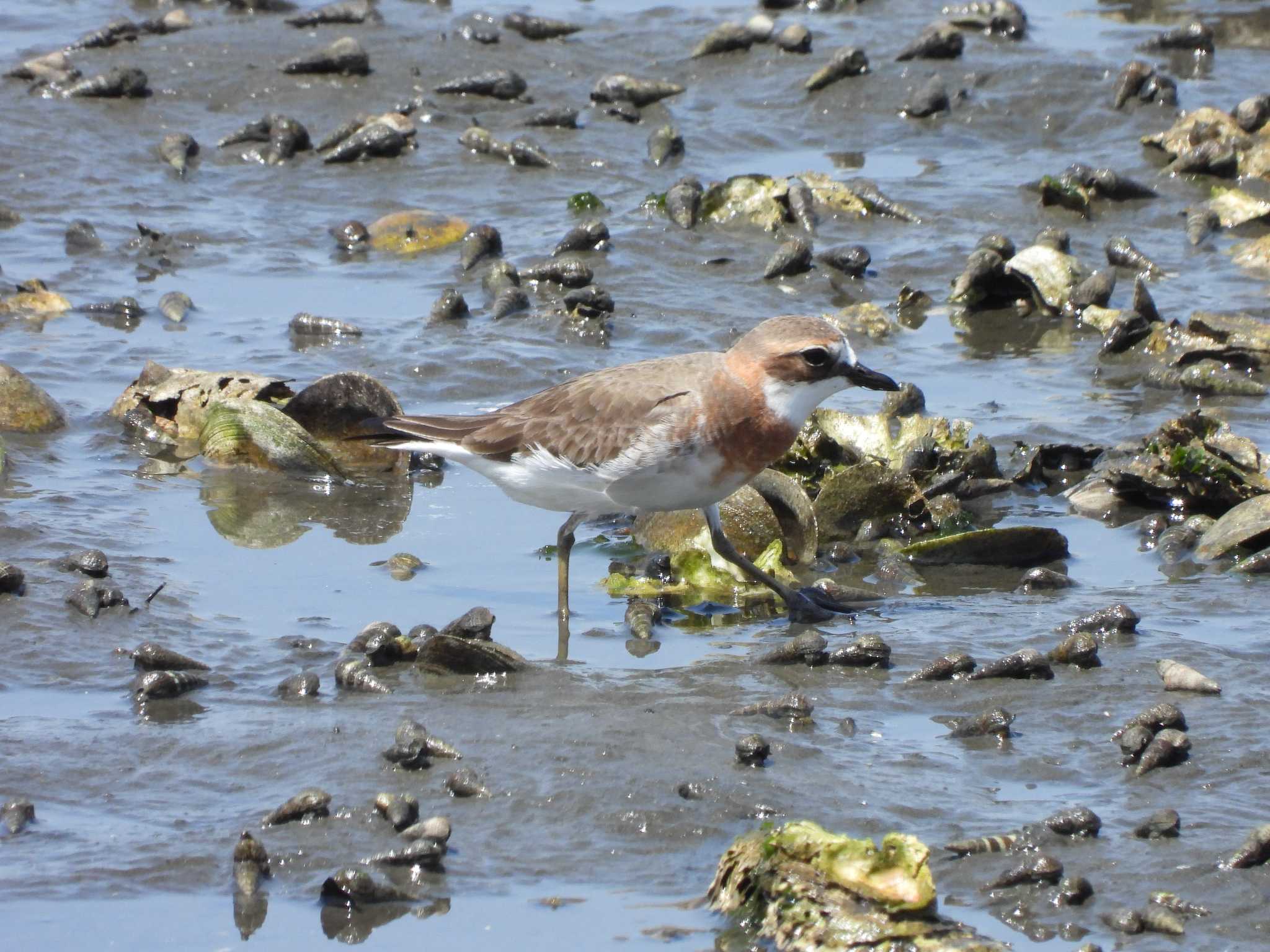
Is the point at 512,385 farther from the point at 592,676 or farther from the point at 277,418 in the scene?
the point at 592,676

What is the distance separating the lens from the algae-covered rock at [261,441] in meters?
10.8

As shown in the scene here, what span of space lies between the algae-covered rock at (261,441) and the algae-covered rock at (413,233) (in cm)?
419

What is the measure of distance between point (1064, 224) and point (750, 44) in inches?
208

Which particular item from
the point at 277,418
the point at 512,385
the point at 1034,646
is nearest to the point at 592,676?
the point at 1034,646

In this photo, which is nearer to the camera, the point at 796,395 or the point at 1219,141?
the point at 796,395

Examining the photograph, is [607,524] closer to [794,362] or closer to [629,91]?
[794,362]

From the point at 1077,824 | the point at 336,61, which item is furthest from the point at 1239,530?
the point at 336,61

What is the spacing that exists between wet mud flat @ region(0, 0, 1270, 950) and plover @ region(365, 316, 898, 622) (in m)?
0.53

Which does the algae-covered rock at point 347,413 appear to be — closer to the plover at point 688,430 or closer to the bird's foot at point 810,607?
the plover at point 688,430

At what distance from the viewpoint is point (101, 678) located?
797 centimetres

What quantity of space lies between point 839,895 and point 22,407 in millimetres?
7523

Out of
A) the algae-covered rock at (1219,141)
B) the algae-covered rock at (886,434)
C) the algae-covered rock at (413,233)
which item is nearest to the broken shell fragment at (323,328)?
the algae-covered rock at (413,233)

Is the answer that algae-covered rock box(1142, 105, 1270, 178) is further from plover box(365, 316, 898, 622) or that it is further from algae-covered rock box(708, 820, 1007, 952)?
algae-covered rock box(708, 820, 1007, 952)

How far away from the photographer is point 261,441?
1084 centimetres
